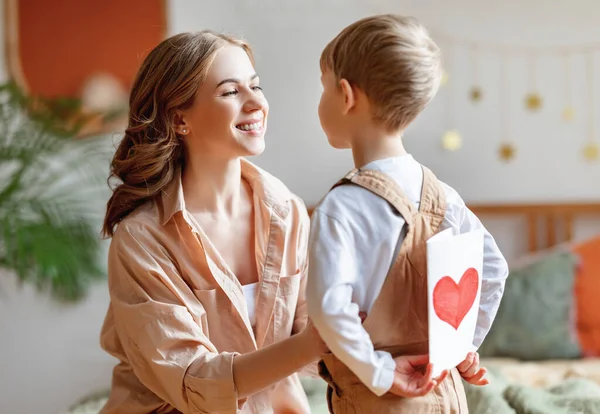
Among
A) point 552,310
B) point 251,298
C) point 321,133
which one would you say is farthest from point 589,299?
point 251,298

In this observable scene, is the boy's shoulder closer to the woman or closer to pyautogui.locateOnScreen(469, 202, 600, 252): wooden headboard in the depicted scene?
the woman

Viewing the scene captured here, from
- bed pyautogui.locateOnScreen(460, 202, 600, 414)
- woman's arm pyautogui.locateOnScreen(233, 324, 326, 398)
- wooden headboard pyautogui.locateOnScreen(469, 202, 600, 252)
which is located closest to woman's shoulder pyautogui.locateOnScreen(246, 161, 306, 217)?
woman's arm pyautogui.locateOnScreen(233, 324, 326, 398)

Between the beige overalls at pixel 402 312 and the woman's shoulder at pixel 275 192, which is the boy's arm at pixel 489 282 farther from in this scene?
the woman's shoulder at pixel 275 192

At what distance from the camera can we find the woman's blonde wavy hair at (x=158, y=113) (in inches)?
65.3

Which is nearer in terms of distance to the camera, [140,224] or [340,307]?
[340,307]

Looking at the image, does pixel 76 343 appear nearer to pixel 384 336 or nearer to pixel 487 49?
pixel 487 49

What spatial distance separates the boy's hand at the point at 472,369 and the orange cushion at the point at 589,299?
1.95m

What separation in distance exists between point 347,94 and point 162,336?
24.1 inches

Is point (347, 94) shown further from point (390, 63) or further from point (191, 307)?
point (191, 307)

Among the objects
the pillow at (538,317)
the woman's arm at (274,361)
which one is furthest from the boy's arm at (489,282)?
the pillow at (538,317)

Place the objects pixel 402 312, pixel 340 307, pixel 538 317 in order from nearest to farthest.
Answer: pixel 340 307
pixel 402 312
pixel 538 317

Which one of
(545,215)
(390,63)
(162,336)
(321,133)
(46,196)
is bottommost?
(545,215)

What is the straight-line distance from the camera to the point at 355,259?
117cm

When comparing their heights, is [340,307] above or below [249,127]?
below
